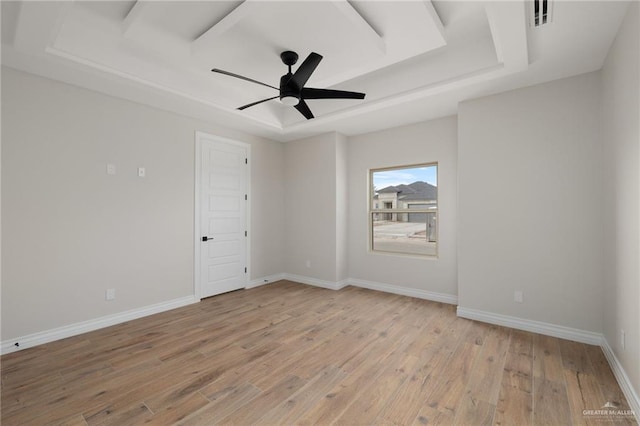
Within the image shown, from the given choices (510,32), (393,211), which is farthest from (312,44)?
(393,211)

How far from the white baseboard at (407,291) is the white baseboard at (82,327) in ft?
9.40

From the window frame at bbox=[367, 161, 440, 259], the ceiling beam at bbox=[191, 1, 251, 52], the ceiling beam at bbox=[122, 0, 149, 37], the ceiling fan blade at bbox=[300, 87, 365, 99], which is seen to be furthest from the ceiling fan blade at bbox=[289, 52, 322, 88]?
the window frame at bbox=[367, 161, 440, 259]

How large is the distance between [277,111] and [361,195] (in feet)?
6.73

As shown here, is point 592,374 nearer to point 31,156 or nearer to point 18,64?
point 31,156

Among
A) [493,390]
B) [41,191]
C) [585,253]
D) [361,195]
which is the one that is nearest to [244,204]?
[361,195]

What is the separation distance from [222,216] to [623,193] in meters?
4.68

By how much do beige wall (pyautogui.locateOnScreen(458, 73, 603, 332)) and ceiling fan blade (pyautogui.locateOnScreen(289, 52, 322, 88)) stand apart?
2102mm

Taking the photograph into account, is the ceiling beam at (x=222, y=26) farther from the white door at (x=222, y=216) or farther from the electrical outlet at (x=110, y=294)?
the electrical outlet at (x=110, y=294)

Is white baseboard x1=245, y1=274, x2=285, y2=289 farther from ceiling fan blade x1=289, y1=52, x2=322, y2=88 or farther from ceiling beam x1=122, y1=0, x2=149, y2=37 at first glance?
ceiling beam x1=122, y1=0, x2=149, y2=37

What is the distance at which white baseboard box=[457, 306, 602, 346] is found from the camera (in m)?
2.88

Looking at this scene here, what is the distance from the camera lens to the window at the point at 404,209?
455cm

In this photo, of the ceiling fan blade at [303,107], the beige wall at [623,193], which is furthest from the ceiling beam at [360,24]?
the beige wall at [623,193]

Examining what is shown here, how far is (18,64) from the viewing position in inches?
108

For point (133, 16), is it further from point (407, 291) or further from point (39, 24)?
point (407, 291)
